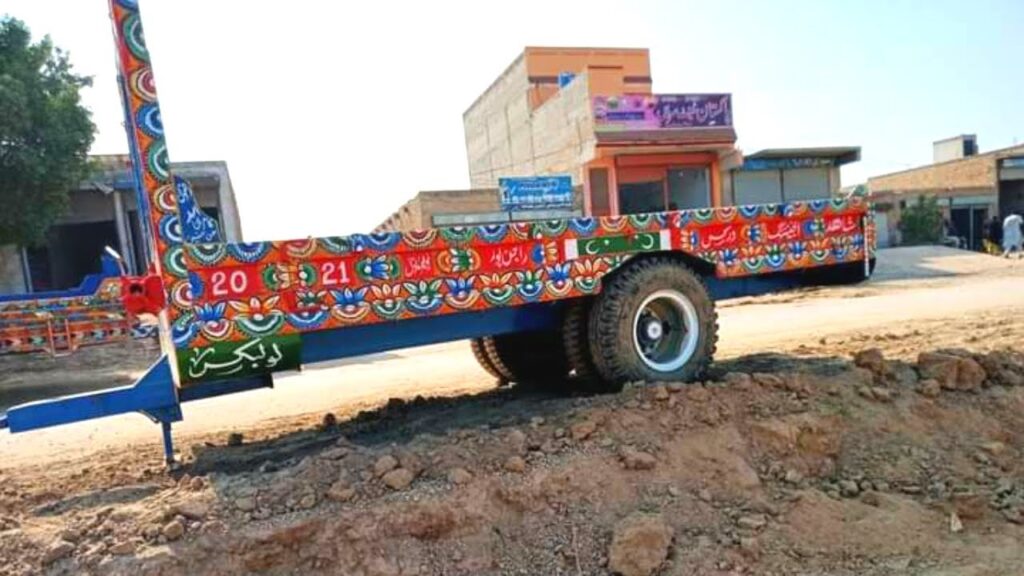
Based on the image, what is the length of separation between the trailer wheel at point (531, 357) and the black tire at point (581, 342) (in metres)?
0.75

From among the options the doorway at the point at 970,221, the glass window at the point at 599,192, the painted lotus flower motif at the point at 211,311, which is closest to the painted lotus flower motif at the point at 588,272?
the painted lotus flower motif at the point at 211,311

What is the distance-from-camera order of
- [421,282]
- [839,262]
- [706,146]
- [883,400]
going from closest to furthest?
[421,282]
[883,400]
[839,262]
[706,146]

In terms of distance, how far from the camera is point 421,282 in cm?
392

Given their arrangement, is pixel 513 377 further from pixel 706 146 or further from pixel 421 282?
pixel 706 146

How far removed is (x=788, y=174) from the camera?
24.0 metres

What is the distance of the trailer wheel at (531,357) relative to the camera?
560 cm

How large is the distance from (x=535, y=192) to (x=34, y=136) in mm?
11746

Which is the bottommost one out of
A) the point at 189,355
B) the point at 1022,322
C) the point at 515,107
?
the point at 1022,322

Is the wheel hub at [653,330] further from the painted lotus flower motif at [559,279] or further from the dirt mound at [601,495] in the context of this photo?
the painted lotus flower motif at [559,279]

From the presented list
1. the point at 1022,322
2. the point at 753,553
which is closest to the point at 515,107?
the point at 1022,322

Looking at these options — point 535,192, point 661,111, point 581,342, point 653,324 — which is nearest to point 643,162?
point 661,111

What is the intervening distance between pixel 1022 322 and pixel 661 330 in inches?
215

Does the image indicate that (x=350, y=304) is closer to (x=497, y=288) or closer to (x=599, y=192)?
(x=497, y=288)

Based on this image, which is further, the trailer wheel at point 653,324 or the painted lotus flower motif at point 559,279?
the trailer wheel at point 653,324
